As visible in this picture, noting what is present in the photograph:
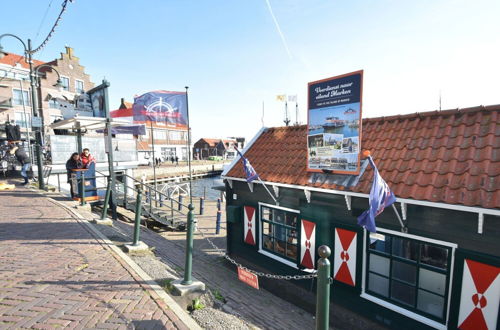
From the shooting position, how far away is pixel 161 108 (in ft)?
38.9

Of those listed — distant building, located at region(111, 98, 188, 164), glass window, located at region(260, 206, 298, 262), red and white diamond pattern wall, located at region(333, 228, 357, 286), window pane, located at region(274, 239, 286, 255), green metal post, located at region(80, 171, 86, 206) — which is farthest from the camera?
distant building, located at region(111, 98, 188, 164)

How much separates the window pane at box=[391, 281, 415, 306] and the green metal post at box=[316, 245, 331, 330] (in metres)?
3.10

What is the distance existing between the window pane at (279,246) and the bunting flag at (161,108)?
7.88 meters

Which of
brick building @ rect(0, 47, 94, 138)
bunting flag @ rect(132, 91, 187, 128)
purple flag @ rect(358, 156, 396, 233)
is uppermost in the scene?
brick building @ rect(0, 47, 94, 138)

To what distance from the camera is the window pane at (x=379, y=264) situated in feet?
16.5

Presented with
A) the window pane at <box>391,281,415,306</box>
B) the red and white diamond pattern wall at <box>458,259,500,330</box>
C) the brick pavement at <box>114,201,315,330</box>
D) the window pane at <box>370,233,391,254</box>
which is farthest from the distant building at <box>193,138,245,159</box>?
the red and white diamond pattern wall at <box>458,259,500,330</box>

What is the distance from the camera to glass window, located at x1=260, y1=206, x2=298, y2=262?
6.86 meters

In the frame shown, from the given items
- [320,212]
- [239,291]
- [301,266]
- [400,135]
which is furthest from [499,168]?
[239,291]

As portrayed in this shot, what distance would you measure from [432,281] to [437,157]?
2.18 m

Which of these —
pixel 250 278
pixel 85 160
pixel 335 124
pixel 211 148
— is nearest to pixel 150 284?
pixel 250 278

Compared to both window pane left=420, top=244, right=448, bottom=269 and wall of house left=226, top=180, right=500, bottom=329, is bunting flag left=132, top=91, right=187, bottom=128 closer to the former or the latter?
wall of house left=226, top=180, right=500, bottom=329

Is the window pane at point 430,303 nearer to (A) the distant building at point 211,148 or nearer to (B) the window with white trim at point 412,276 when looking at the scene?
(B) the window with white trim at point 412,276

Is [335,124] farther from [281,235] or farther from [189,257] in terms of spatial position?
[189,257]

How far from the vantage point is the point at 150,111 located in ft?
37.8
